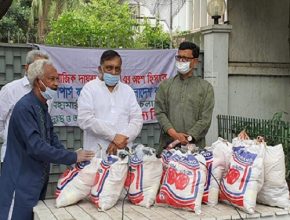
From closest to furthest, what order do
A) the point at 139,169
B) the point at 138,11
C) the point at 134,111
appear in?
the point at 139,169
the point at 134,111
the point at 138,11

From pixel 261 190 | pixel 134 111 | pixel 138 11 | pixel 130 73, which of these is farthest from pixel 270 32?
pixel 138 11

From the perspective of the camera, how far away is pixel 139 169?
9.16ft

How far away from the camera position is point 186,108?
3.77 meters

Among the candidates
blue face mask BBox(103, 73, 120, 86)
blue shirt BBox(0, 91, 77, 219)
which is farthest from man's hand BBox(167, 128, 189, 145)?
blue shirt BBox(0, 91, 77, 219)

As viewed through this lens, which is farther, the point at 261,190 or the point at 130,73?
the point at 130,73

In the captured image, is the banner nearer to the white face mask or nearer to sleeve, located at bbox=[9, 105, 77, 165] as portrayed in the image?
the white face mask

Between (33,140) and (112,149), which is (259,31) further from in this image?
(33,140)

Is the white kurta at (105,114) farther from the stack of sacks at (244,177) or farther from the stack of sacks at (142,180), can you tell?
the stack of sacks at (244,177)

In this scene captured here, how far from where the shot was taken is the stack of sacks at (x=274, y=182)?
9.14 feet

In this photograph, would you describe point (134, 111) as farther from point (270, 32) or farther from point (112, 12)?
point (112, 12)

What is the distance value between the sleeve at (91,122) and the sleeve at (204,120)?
693 mm

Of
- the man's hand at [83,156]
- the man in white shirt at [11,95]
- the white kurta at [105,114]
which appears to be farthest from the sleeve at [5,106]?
the man's hand at [83,156]

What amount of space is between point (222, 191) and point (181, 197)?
323 millimetres

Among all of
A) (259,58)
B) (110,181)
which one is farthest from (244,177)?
(259,58)
